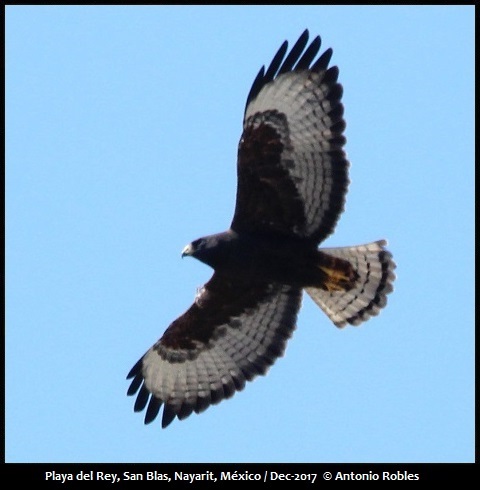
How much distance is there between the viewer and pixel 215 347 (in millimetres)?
11742

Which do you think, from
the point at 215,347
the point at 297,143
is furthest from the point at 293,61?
the point at 215,347

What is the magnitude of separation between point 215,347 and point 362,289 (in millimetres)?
1452

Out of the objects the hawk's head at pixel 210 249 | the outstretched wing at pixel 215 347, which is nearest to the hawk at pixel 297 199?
the hawk's head at pixel 210 249

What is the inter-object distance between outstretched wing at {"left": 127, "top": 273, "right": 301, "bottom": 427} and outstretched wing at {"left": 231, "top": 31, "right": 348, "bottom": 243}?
34.5 inches

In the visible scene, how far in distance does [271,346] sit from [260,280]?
2.68ft

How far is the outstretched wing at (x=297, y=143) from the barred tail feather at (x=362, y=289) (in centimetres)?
39

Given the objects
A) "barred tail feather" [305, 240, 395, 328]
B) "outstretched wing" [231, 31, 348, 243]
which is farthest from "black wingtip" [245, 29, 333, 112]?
"barred tail feather" [305, 240, 395, 328]

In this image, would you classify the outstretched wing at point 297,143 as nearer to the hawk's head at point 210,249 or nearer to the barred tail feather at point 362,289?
the hawk's head at point 210,249

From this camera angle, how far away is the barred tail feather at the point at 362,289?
1103cm

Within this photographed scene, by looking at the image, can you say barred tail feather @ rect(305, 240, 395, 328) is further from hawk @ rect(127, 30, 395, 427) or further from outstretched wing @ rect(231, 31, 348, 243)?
outstretched wing @ rect(231, 31, 348, 243)

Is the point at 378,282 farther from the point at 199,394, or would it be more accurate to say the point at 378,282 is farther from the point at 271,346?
the point at 199,394

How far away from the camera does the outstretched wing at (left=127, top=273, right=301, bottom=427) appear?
37.8 ft

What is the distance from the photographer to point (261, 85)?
1073 centimetres
